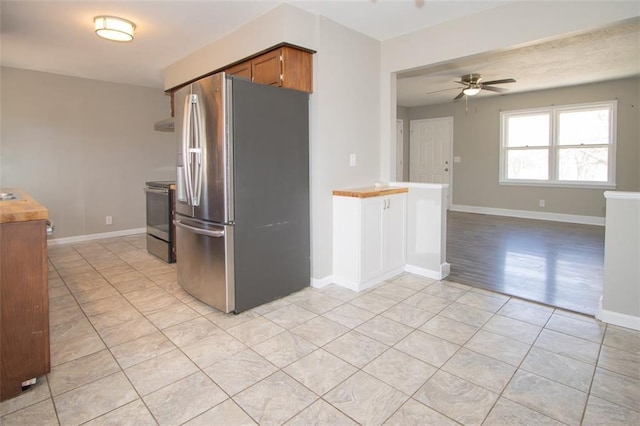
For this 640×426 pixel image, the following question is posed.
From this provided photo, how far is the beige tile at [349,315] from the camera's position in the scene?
98.3 inches

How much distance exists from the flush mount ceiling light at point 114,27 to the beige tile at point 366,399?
3414 millimetres

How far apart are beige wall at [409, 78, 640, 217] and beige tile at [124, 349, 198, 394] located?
6.91 meters

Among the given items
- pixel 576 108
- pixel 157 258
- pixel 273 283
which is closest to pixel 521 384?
pixel 273 283

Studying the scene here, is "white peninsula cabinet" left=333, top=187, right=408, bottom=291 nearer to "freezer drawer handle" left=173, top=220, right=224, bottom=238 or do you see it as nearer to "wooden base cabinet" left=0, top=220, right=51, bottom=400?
"freezer drawer handle" left=173, top=220, right=224, bottom=238

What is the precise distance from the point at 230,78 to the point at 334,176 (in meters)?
1.25

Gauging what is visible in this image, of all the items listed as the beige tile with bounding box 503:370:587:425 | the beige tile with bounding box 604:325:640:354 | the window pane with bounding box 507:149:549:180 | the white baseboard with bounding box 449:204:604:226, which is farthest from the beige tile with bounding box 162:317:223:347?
the window pane with bounding box 507:149:549:180

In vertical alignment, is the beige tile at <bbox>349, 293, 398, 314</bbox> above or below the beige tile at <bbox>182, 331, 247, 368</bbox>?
above

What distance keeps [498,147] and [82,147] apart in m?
7.32

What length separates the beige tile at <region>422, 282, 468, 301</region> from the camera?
9.79ft

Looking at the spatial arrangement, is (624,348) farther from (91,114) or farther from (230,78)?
(91,114)

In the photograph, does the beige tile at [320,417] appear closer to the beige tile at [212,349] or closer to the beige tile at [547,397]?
the beige tile at [212,349]

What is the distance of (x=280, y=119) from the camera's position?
9.18 ft

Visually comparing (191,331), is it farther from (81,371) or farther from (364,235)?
(364,235)

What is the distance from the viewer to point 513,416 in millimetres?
1559
